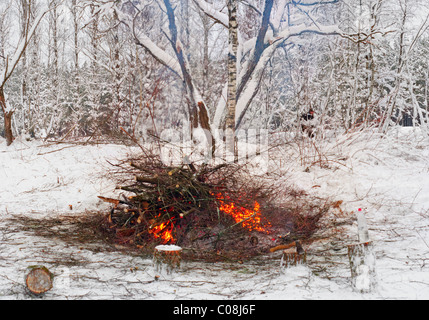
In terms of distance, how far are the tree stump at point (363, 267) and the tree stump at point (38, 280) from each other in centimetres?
262

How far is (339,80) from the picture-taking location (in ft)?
61.2

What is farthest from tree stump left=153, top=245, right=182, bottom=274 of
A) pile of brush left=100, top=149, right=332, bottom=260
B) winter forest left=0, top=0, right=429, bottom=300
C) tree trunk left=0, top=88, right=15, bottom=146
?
tree trunk left=0, top=88, right=15, bottom=146

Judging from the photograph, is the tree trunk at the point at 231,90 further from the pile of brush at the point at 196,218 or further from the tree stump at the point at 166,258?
the tree stump at the point at 166,258

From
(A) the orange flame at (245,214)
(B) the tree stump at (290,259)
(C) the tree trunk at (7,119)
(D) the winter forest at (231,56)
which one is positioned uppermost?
(D) the winter forest at (231,56)

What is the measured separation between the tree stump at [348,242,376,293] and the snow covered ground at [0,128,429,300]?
8cm

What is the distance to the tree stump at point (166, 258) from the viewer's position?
3619 millimetres

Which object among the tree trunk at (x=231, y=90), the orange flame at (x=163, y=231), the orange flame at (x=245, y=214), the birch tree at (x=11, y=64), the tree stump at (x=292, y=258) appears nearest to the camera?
the tree stump at (x=292, y=258)

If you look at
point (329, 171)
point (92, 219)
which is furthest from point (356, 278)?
point (329, 171)

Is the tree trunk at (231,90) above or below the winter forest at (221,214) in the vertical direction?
above

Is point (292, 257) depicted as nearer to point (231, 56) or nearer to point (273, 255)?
point (273, 255)

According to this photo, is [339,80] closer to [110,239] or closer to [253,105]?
[253,105]

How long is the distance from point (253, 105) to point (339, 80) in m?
5.67

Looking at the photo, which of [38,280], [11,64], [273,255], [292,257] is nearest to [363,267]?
[292,257]

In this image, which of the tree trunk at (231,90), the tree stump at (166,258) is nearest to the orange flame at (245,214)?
the tree stump at (166,258)
